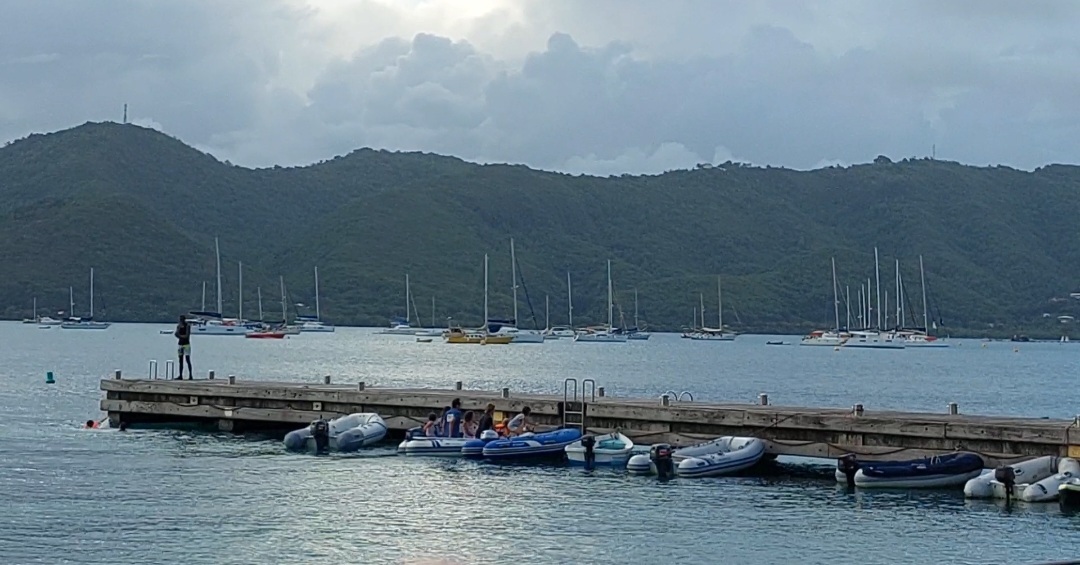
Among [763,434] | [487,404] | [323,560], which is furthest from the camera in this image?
[487,404]

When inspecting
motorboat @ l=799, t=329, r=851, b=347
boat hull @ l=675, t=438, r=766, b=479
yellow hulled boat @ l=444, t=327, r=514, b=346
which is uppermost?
yellow hulled boat @ l=444, t=327, r=514, b=346

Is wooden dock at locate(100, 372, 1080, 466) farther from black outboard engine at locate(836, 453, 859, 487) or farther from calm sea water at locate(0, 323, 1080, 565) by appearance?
calm sea water at locate(0, 323, 1080, 565)

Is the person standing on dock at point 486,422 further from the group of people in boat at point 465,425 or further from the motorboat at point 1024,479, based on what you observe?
the motorboat at point 1024,479

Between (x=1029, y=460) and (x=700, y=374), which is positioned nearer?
(x=1029, y=460)

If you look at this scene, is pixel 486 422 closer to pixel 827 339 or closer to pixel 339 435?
pixel 339 435

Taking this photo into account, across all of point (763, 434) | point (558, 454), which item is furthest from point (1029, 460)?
point (558, 454)

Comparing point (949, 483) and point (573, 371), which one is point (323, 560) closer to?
point (949, 483)

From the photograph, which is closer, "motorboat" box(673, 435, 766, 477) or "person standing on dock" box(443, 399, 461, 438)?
"motorboat" box(673, 435, 766, 477)

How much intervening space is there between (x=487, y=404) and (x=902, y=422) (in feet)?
39.9

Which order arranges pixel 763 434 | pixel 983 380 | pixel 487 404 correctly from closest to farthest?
1. pixel 763 434
2. pixel 487 404
3. pixel 983 380

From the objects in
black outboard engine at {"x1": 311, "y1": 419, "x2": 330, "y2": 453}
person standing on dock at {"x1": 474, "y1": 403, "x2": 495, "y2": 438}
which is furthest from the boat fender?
black outboard engine at {"x1": 311, "y1": 419, "x2": 330, "y2": 453}

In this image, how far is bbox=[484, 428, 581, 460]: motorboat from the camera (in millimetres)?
38500

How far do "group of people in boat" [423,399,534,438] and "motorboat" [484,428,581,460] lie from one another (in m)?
0.79

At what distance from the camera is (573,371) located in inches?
4338
